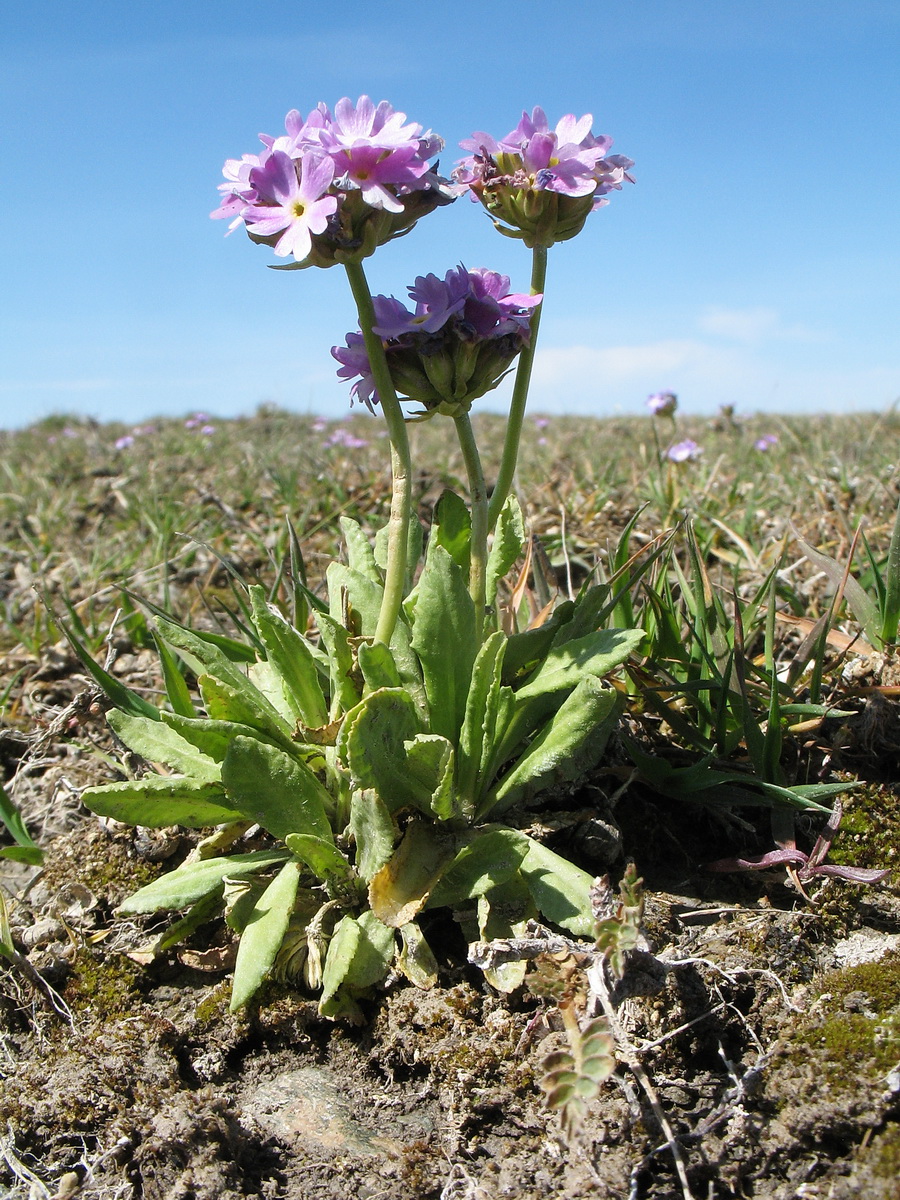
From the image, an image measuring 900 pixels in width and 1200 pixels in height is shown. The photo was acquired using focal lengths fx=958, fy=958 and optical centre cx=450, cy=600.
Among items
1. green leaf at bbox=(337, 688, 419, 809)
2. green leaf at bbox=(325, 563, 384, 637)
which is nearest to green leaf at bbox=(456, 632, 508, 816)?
green leaf at bbox=(337, 688, 419, 809)

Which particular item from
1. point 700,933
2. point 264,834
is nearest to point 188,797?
point 264,834

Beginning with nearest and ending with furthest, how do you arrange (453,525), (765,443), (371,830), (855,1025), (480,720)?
(855,1025) → (371,830) → (480,720) → (453,525) → (765,443)

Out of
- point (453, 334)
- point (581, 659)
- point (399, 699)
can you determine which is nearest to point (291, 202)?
point (453, 334)

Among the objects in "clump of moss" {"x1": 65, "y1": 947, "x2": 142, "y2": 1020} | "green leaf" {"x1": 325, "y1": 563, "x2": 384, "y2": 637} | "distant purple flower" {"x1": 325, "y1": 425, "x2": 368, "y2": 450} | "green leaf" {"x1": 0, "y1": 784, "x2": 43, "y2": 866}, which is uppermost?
"distant purple flower" {"x1": 325, "y1": 425, "x2": 368, "y2": 450}

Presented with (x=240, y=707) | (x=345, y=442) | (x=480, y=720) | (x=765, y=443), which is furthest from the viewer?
(x=345, y=442)

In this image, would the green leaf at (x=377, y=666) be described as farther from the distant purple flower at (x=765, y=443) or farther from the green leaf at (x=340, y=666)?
the distant purple flower at (x=765, y=443)

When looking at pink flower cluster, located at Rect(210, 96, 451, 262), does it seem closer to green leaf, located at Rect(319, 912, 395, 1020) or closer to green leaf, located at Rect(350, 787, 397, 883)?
green leaf, located at Rect(350, 787, 397, 883)

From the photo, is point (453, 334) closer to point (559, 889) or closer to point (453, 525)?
point (453, 525)
